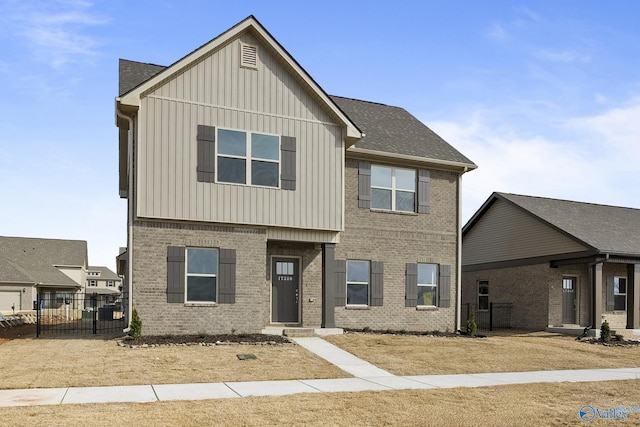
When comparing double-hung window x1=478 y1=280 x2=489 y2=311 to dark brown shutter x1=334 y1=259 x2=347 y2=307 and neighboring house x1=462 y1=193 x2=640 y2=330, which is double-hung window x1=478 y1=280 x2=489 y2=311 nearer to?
neighboring house x1=462 y1=193 x2=640 y2=330

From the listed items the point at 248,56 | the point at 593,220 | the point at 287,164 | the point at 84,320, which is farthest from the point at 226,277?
the point at 593,220

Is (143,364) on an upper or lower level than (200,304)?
lower

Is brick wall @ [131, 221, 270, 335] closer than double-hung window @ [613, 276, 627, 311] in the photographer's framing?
Yes

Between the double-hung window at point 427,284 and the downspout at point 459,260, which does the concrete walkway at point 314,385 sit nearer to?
the double-hung window at point 427,284

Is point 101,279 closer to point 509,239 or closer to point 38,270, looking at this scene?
point 38,270

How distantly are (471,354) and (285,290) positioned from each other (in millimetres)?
6334

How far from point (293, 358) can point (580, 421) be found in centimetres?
727

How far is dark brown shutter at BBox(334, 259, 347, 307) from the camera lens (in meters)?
21.1

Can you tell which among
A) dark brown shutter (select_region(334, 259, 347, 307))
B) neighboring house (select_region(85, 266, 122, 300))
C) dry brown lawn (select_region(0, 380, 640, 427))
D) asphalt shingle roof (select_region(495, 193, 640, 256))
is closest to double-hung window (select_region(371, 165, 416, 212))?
dark brown shutter (select_region(334, 259, 347, 307))

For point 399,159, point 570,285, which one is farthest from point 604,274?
point 399,159

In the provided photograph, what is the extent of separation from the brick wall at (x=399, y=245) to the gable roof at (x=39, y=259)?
35.2 meters

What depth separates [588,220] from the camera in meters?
29.2

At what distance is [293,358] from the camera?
15211 millimetres

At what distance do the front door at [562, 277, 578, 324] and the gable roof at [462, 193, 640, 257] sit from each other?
2.54 meters
